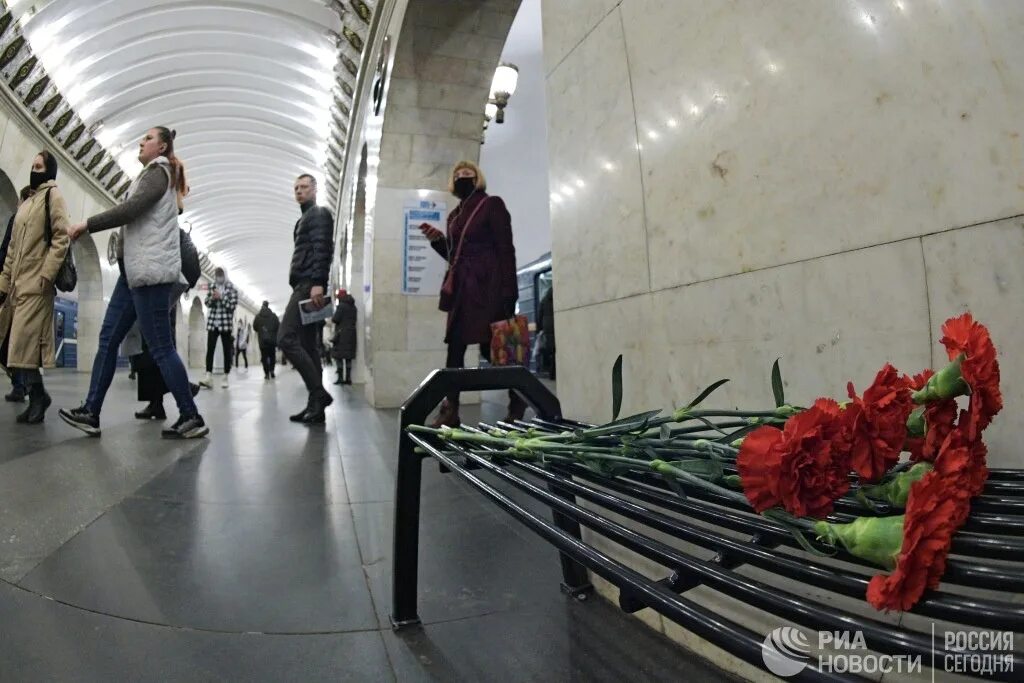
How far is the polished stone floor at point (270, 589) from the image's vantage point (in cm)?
112

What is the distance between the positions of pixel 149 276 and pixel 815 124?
3.71 meters

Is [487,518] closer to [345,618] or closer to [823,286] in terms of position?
[345,618]

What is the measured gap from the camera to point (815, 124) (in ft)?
3.38

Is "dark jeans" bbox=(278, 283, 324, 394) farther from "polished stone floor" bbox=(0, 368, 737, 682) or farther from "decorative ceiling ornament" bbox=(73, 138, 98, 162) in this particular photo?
"decorative ceiling ornament" bbox=(73, 138, 98, 162)

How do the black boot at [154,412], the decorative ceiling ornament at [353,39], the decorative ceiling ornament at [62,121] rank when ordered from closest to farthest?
the black boot at [154,412] < the decorative ceiling ornament at [353,39] < the decorative ceiling ornament at [62,121]

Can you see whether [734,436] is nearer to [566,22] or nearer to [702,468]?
[702,468]

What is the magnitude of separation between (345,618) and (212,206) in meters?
24.5

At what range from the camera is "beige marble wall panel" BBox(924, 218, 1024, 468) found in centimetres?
77

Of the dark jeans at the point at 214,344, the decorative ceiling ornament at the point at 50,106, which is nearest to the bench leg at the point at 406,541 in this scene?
the dark jeans at the point at 214,344

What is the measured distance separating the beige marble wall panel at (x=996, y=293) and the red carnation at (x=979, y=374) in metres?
0.35

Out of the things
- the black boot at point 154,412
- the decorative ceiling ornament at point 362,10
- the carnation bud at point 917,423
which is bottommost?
the black boot at point 154,412

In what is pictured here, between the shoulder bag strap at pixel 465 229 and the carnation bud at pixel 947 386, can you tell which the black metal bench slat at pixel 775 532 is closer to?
the carnation bud at pixel 947 386

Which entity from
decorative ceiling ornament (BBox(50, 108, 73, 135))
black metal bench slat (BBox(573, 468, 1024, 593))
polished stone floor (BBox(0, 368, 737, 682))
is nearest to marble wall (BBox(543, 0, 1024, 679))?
polished stone floor (BBox(0, 368, 737, 682))

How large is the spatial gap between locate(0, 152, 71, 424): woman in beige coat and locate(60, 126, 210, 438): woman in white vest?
49cm
